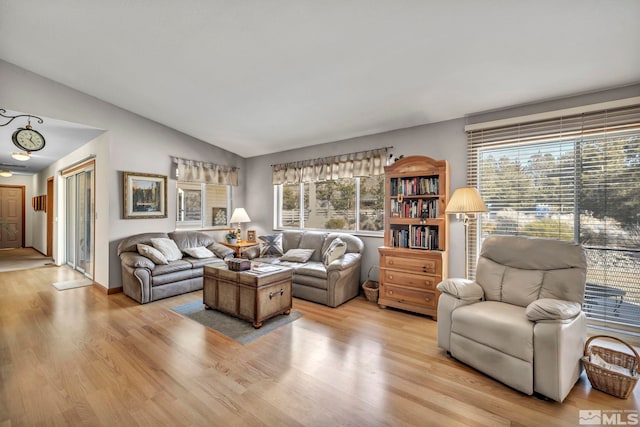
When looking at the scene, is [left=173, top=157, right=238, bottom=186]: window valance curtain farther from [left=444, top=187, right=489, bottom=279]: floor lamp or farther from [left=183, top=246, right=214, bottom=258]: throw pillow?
[left=444, top=187, right=489, bottom=279]: floor lamp

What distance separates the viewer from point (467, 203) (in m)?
3.02

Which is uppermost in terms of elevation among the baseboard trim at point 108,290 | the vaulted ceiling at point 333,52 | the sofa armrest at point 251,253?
the vaulted ceiling at point 333,52

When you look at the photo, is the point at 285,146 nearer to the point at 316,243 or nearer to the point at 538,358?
the point at 316,243

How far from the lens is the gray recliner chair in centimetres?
194

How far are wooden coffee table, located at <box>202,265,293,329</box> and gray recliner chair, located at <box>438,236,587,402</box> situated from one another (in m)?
1.76

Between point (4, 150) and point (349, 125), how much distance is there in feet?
22.8

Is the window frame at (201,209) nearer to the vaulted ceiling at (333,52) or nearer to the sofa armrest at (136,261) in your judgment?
the sofa armrest at (136,261)

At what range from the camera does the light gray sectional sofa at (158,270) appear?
12.7 ft

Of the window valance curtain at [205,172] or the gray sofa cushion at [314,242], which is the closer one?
the gray sofa cushion at [314,242]

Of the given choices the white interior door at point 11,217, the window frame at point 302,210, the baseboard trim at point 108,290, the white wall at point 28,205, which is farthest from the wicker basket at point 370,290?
the white interior door at point 11,217

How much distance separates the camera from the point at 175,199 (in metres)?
5.17

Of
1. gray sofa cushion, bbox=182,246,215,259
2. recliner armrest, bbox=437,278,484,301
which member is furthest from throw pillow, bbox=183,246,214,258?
recliner armrest, bbox=437,278,484,301

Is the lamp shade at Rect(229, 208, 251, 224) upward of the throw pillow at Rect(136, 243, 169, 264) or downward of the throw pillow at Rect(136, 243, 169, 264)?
upward

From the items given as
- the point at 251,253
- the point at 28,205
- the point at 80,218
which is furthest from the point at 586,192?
the point at 28,205
